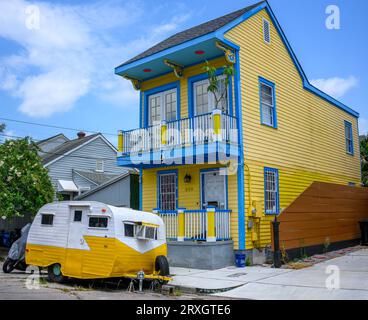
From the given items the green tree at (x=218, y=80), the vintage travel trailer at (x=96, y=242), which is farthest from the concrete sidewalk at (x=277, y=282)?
the green tree at (x=218, y=80)

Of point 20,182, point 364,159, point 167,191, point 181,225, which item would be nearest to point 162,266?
point 181,225

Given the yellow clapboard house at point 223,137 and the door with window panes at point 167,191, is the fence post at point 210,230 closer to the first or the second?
the yellow clapboard house at point 223,137

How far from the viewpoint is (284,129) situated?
17344mm

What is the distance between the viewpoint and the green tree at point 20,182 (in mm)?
20094

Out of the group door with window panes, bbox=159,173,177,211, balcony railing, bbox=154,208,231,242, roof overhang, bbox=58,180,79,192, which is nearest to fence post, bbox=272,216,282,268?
balcony railing, bbox=154,208,231,242

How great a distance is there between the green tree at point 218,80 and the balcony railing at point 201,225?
12.1 ft

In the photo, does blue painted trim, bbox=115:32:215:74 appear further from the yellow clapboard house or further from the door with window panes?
the door with window panes

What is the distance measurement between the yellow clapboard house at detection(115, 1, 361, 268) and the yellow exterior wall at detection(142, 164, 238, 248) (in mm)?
37

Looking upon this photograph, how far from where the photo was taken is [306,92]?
19.6m

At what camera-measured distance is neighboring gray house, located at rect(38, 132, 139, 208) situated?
2075 cm

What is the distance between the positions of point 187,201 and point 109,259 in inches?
249

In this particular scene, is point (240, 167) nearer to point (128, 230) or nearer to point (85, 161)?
point (128, 230)

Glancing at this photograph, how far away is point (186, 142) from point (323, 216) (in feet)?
22.5
